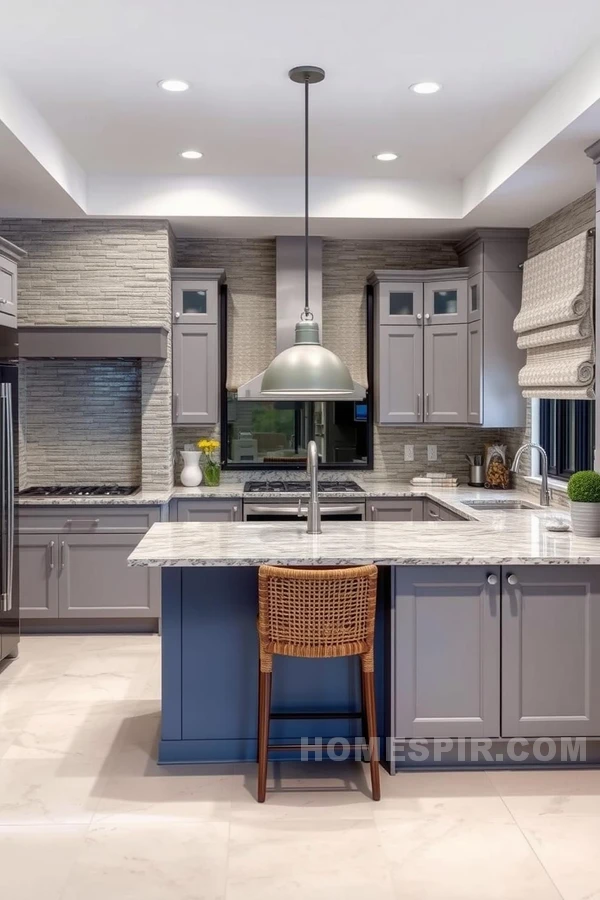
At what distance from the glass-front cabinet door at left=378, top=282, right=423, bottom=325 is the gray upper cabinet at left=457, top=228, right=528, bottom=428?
1.35ft

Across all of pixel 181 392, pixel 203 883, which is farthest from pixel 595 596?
pixel 181 392

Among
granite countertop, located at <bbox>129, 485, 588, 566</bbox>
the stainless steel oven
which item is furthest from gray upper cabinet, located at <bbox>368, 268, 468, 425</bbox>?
granite countertop, located at <bbox>129, 485, 588, 566</bbox>

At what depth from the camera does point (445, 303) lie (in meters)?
5.73

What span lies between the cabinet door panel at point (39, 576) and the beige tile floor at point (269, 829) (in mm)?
1395

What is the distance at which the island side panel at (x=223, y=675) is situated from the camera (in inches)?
131

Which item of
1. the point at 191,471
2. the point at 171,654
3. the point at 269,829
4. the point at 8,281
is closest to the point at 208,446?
the point at 191,471

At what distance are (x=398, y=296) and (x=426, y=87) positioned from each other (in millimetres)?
2154

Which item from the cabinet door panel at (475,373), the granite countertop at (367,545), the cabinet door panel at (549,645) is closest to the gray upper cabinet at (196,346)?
the cabinet door panel at (475,373)

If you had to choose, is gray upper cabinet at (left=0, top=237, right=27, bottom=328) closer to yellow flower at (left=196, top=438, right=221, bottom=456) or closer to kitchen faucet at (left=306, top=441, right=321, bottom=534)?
yellow flower at (left=196, top=438, right=221, bottom=456)

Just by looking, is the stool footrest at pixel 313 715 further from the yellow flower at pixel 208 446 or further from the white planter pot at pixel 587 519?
the yellow flower at pixel 208 446

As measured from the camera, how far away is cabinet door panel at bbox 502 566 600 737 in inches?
128

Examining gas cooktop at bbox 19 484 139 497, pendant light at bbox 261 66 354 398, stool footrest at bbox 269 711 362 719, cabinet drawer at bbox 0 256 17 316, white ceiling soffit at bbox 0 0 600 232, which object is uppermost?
white ceiling soffit at bbox 0 0 600 232

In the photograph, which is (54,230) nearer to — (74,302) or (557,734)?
(74,302)

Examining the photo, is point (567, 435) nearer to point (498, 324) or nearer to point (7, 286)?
point (498, 324)
